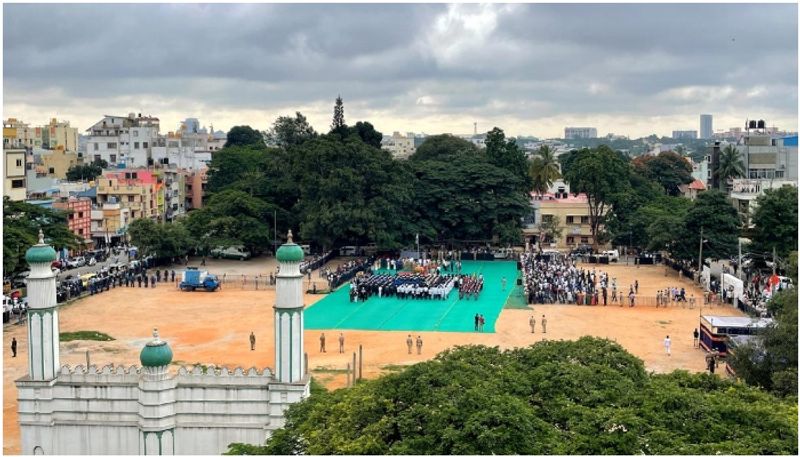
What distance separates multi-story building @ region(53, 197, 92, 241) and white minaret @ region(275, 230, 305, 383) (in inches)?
1691

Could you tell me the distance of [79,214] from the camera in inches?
2256

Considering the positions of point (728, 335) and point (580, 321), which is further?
point (580, 321)

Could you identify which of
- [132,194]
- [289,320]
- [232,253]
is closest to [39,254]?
[289,320]

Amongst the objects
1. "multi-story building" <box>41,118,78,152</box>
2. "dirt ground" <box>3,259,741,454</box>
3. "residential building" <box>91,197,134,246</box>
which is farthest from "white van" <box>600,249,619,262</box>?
"multi-story building" <box>41,118,78,152</box>

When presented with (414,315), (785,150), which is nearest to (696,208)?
(414,315)

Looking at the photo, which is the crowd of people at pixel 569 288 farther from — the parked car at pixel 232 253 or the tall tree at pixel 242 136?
the tall tree at pixel 242 136

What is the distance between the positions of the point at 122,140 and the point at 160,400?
252 ft

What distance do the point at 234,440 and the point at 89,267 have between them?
37.2 metres

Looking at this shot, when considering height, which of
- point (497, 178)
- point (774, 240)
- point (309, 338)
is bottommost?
point (309, 338)

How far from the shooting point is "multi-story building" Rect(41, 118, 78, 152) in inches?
4222

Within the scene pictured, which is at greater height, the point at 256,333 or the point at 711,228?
the point at 711,228

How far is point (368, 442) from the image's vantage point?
41.0 ft

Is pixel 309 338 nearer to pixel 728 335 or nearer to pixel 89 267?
pixel 728 335

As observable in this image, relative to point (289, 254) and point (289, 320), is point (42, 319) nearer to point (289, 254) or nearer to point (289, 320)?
point (289, 320)
